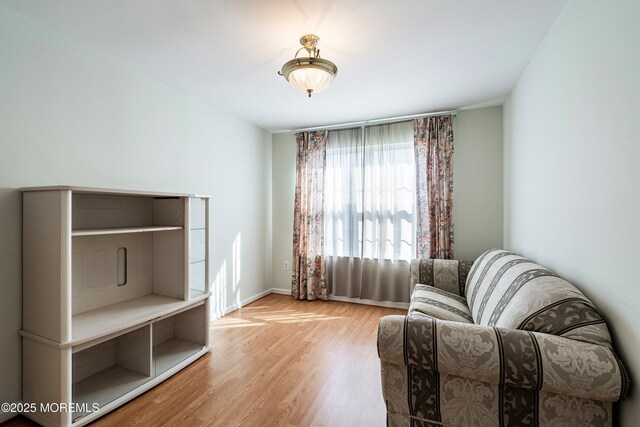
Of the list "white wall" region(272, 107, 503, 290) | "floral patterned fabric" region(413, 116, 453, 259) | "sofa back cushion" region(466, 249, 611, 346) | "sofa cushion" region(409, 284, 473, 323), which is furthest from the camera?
"floral patterned fabric" region(413, 116, 453, 259)

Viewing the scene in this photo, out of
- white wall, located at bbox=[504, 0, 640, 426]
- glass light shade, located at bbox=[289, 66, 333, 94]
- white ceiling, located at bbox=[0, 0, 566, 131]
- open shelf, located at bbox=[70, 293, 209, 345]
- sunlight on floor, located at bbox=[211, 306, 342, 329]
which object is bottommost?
sunlight on floor, located at bbox=[211, 306, 342, 329]

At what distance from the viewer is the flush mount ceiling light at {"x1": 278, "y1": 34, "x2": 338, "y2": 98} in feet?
6.29

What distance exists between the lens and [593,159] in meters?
1.37

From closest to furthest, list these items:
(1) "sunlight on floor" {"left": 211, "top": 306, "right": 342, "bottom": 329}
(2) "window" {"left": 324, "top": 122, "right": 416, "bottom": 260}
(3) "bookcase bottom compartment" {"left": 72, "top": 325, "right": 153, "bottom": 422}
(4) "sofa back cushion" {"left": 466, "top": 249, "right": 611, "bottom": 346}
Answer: (4) "sofa back cushion" {"left": 466, "top": 249, "right": 611, "bottom": 346} < (3) "bookcase bottom compartment" {"left": 72, "top": 325, "right": 153, "bottom": 422} < (1) "sunlight on floor" {"left": 211, "top": 306, "right": 342, "bottom": 329} < (2) "window" {"left": 324, "top": 122, "right": 416, "bottom": 260}

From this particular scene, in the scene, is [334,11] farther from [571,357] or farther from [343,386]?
[343,386]

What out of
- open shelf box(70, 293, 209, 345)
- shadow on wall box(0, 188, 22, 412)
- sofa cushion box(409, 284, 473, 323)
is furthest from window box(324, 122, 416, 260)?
shadow on wall box(0, 188, 22, 412)

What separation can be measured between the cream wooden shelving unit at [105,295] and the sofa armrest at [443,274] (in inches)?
84.9

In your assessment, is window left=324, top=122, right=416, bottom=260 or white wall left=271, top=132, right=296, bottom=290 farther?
white wall left=271, top=132, right=296, bottom=290

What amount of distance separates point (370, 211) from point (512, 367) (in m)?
2.82

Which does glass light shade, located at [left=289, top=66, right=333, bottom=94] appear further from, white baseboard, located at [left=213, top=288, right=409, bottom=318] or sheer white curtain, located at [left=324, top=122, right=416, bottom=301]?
white baseboard, located at [left=213, top=288, right=409, bottom=318]

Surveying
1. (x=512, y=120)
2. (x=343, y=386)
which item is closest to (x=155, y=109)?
(x=343, y=386)

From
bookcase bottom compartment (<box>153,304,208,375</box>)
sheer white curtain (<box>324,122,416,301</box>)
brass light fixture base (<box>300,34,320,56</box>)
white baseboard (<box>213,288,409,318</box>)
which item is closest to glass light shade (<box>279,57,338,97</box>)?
brass light fixture base (<box>300,34,320,56</box>)

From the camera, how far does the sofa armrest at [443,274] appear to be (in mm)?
2936

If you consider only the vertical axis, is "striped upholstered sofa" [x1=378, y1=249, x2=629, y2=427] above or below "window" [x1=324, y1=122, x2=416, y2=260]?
below
